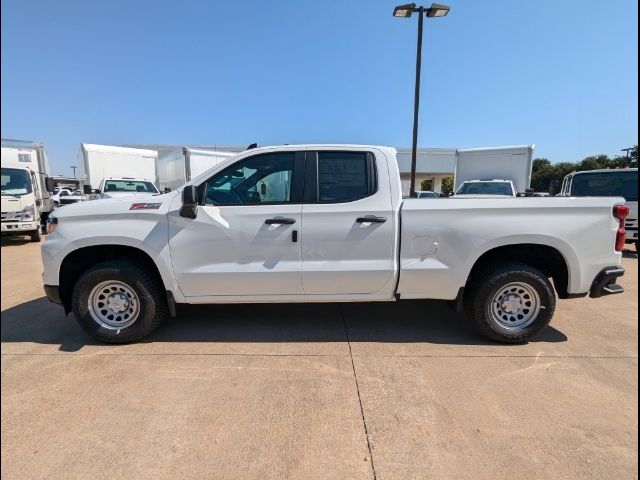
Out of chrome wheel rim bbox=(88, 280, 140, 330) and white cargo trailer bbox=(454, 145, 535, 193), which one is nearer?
chrome wheel rim bbox=(88, 280, 140, 330)

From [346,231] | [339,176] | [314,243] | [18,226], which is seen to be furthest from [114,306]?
[18,226]

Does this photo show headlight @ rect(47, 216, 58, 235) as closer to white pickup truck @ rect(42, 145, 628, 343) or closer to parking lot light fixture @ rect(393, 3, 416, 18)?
white pickup truck @ rect(42, 145, 628, 343)

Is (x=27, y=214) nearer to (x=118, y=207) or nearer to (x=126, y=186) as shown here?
(x=126, y=186)

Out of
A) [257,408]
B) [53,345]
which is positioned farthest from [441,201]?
[53,345]

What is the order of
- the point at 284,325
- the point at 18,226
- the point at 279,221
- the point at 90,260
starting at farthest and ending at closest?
the point at 18,226 < the point at 284,325 < the point at 90,260 < the point at 279,221

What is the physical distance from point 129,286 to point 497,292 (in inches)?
141

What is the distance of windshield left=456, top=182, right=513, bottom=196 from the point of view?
13.2 metres

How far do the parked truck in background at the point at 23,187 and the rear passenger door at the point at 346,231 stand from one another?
1042 centimetres

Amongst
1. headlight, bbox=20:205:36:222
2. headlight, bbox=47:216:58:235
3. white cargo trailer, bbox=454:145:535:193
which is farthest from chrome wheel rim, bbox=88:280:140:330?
white cargo trailer, bbox=454:145:535:193

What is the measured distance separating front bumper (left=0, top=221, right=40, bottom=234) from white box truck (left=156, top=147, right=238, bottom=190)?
415cm

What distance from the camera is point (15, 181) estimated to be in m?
10.6

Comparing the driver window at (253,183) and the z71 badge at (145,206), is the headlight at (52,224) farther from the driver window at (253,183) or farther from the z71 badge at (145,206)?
the driver window at (253,183)

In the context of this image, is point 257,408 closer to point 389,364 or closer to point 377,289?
point 389,364

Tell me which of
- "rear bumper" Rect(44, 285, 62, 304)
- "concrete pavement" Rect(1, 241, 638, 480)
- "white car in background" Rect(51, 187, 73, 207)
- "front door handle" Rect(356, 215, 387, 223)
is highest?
"front door handle" Rect(356, 215, 387, 223)
